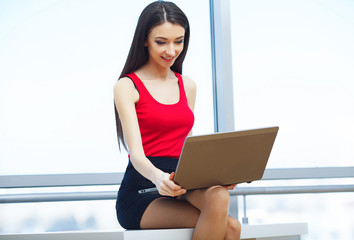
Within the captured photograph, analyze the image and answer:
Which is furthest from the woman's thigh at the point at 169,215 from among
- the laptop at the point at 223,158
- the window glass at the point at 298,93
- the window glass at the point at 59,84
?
the window glass at the point at 298,93

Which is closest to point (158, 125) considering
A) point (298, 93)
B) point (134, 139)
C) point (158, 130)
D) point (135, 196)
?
point (158, 130)

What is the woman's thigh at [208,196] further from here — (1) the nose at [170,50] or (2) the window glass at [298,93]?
(2) the window glass at [298,93]

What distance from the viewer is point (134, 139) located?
1.37m

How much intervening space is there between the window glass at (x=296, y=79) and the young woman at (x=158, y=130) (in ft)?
2.75

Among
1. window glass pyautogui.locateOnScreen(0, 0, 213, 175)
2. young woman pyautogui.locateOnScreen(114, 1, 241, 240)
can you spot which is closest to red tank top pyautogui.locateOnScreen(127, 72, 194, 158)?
young woman pyautogui.locateOnScreen(114, 1, 241, 240)

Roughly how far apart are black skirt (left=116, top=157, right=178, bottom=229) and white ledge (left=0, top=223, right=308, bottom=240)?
2.2 inches

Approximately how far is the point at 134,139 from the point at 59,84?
976 mm

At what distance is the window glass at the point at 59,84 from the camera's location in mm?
2148

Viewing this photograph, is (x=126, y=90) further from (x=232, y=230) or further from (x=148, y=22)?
(x=232, y=230)

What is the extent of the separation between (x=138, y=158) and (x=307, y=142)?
139 centimetres

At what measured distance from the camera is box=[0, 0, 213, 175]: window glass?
2.15 m

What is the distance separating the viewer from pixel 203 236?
1.21m

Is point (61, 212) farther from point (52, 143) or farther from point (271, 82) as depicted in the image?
point (271, 82)

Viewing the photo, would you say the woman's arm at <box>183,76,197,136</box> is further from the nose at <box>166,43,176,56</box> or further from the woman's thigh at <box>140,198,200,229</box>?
the woman's thigh at <box>140,198,200,229</box>
